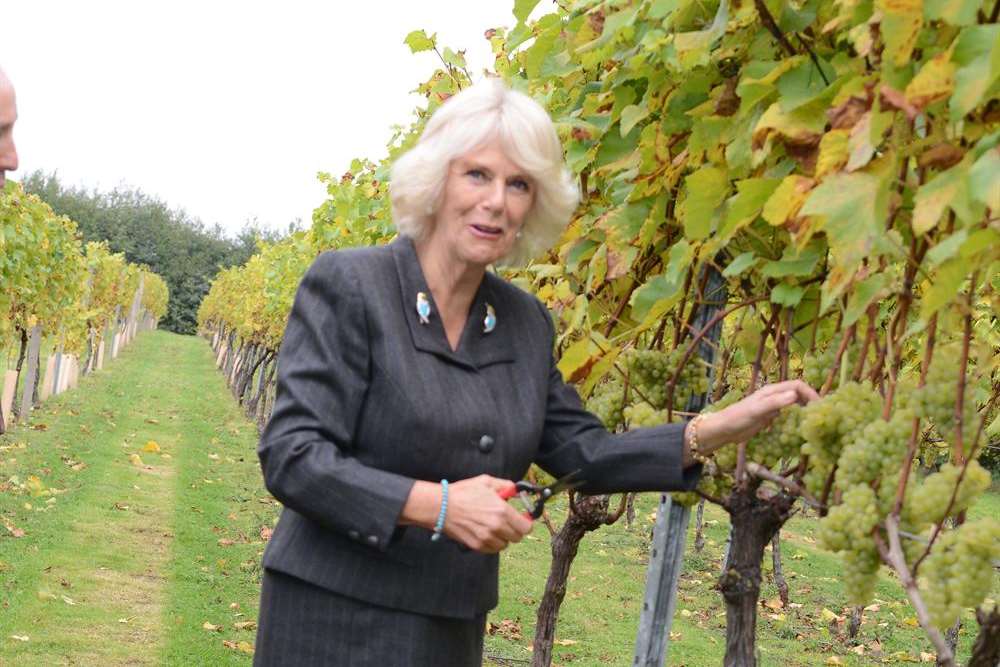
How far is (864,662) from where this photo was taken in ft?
33.1

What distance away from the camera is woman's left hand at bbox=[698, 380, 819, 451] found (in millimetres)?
2393

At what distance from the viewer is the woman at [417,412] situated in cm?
238

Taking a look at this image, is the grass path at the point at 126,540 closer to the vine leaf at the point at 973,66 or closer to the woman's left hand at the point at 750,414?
the woman's left hand at the point at 750,414

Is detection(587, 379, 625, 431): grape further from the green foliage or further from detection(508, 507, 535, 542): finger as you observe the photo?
the green foliage

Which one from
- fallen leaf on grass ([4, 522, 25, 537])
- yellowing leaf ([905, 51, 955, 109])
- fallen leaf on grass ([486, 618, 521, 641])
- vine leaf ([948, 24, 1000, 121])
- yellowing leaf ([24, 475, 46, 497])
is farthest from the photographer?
yellowing leaf ([24, 475, 46, 497])

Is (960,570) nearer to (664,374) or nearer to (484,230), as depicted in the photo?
(484,230)

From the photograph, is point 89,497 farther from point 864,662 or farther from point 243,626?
point 864,662

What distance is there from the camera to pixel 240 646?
8195 millimetres

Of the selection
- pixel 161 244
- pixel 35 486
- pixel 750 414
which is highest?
pixel 161 244

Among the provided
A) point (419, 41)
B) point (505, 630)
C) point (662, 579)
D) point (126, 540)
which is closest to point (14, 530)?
point (126, 540)

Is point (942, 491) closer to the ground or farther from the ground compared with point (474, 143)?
closer to the ground

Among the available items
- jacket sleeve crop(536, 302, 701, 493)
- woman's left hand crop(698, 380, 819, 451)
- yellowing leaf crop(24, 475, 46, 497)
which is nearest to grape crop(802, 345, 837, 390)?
woman's left hand crop(698, 380, 819, 451)

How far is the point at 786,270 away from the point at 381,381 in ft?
2.50

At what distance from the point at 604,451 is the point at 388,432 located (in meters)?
0.53
